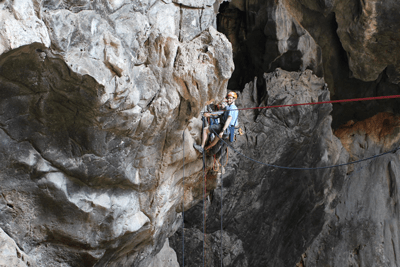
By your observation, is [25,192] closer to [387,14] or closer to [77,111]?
[77,111]

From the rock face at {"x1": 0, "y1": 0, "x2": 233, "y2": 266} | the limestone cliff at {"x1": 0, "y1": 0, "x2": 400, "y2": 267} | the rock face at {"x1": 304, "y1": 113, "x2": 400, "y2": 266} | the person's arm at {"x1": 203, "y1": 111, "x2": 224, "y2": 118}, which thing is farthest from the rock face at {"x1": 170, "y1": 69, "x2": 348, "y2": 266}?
the rock face at {"x1": 0, "y1": 0, "x2": 233, "y2": 266}

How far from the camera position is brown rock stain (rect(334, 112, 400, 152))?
11.6 m

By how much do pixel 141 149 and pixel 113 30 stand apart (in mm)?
1847

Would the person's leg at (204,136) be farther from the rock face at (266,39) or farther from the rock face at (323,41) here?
the rock face at (266,39)

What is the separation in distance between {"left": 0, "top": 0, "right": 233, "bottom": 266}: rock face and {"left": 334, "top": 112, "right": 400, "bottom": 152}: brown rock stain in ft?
24.3

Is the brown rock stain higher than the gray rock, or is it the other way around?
the brown rock stain

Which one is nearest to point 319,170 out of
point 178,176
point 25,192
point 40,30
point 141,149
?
point 178,176

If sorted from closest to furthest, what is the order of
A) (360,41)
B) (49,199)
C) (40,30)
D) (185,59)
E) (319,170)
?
1. (40,30)
2. (49,199)
3. (185,59)
4. (360,41)
5. (319,170)

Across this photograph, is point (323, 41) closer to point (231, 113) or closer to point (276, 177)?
point (276, 177)

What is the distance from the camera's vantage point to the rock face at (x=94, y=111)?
4238mm

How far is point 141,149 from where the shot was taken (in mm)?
5750

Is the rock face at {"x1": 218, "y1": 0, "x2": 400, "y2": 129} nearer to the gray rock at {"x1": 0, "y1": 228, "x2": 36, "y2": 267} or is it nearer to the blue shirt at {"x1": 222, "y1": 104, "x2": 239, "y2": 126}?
the blue shirt at {"x1": 222, "y1": 104, "x2": 239, "y2": 126}

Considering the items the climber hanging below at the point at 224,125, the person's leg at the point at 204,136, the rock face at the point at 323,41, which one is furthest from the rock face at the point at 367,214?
the person's leg at the point at 204,136

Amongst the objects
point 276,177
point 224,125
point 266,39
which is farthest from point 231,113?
point 266,39
